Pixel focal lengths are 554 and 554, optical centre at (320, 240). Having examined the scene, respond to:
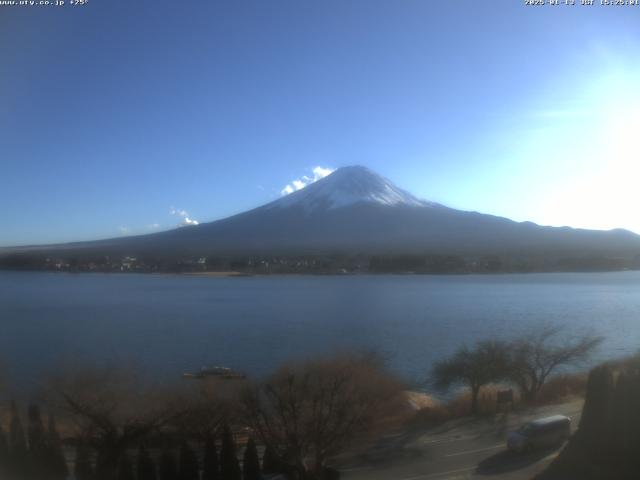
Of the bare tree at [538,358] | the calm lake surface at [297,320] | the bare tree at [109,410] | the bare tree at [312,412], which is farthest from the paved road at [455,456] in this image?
the calm lake surface at [297,320]

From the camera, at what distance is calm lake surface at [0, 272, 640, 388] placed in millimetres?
6845

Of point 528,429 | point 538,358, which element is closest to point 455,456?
point 528,429

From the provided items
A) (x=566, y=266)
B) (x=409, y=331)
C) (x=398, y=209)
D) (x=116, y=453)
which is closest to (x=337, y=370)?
(x=116, y=453)

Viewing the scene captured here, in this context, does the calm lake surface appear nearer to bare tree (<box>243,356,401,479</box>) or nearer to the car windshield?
bare tree (<box>243,356,401,479</box>)

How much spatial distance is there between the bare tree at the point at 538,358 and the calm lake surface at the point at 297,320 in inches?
22.0

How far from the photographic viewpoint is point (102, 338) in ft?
27.3

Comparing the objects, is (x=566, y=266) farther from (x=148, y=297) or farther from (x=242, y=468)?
(x=242, y=468)

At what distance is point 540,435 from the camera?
10.5 ft

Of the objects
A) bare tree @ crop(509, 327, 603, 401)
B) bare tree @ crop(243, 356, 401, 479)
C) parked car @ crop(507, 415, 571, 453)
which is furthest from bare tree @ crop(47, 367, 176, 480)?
bare tree @ crop(509, 327, 603, 401)

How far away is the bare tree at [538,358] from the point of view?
524 cm

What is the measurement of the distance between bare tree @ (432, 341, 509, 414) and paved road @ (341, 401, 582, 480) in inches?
43.6

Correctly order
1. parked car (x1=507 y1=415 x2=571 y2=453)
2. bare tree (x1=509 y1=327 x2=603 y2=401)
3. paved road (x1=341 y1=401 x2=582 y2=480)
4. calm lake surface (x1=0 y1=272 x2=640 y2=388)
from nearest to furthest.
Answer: paved road (x1=341 y1=401 x2=582 y2=480), parked car (x1=507 y1=415 x2=571 y2=453), bare tree (x1=509 y1=327 x2=603 y2=401), calm lake surface (x1=0 y1=272 x2=640 y2=388)

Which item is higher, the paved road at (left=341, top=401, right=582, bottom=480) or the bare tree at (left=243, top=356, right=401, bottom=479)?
the bare tree at (left=243, top=356, right=401, bottom=479)

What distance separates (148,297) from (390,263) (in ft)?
25.0
